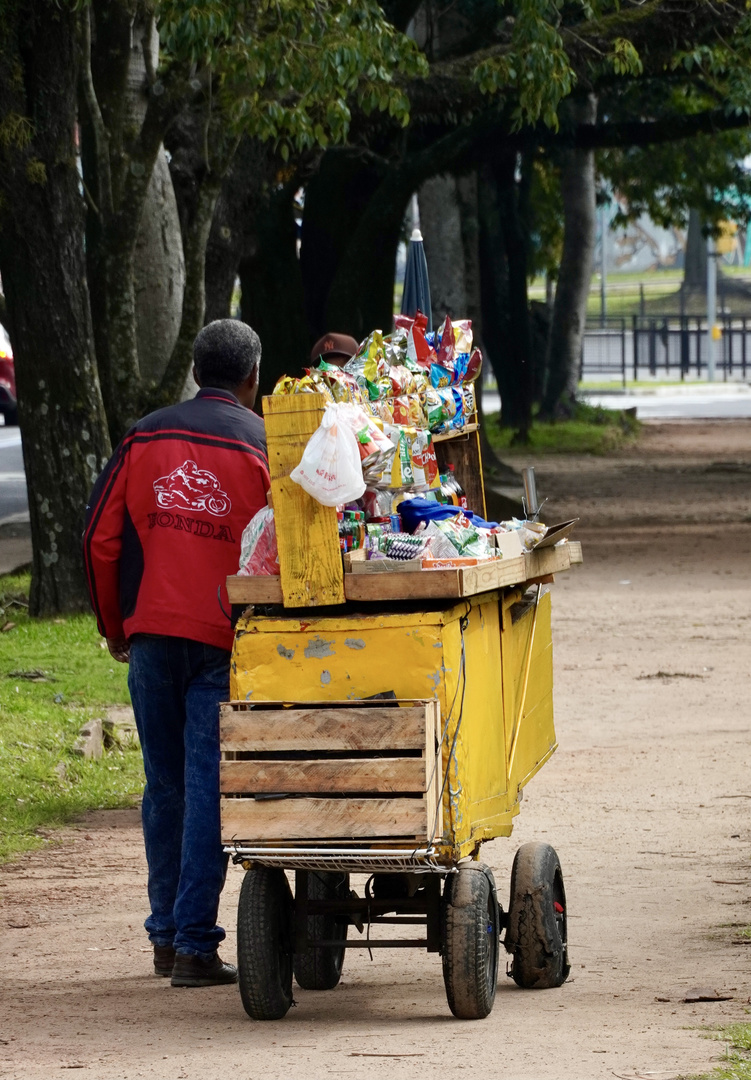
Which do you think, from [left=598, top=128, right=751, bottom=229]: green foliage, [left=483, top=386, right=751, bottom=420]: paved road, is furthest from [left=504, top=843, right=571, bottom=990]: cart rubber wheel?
[left=483, top=386, right=751, bottom=420]: paved road

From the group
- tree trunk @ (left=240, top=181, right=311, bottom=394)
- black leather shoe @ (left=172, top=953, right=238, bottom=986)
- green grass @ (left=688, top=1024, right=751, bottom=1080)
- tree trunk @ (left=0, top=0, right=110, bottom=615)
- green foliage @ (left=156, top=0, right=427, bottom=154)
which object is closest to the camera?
green grass @ (left=688, top=1024, right=751, bottom=1080)

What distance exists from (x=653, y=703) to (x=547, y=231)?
2580 centimetres

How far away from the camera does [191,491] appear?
4.85m

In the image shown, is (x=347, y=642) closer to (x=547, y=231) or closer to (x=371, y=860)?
(x=371, y=860)

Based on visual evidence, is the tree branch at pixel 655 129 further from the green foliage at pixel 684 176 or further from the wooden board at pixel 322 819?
the wooden board at pixel 322 819

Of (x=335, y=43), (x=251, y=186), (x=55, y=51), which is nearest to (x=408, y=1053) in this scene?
(x=335, y=43)

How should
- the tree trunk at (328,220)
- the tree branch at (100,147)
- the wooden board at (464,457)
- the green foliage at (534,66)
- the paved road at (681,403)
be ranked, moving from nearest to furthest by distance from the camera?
the wooden board at (464,457), the tree branch at (100,147), the green foliage at (534,66), the tree trunk at (328,220), the paved road at (681,403)

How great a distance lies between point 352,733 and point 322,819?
22cm

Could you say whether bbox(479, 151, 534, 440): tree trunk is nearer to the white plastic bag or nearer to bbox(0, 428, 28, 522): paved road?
bbox(0, 428, 28, 522): paved road

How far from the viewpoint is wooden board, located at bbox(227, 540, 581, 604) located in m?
4.30

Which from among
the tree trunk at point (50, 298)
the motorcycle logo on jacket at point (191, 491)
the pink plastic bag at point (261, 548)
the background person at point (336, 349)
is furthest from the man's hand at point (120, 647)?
the tree trunk at point (50, 298)

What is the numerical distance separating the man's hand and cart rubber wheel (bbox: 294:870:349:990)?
828mm

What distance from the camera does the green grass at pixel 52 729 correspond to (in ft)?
24.8

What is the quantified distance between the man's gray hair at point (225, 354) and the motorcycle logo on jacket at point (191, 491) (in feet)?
1.13
